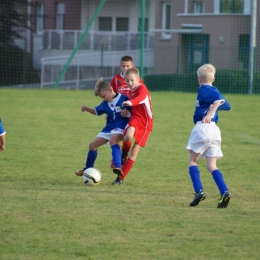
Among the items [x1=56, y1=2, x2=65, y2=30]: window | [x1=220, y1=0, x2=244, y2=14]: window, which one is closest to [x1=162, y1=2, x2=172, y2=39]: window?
[x1=220, y1=0, x2=244, y2=14]: window

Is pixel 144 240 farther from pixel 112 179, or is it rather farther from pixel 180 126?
pixel 180 126

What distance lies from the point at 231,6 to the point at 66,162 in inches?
839

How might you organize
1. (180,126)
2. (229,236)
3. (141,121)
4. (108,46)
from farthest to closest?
(108,46) → (180,126) → (141,121) → (229,236)

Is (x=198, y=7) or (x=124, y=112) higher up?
(x=198, y=7)

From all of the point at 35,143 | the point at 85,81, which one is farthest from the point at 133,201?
the point at 85,81

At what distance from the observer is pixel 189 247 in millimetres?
4621

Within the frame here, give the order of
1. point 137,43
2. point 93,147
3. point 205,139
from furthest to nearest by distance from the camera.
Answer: point 137,43 → point 93,147 → point 205,139

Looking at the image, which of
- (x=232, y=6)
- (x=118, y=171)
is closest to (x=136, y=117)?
(x=118, y=171)

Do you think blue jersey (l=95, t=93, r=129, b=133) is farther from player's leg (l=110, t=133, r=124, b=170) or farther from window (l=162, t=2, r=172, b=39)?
window (l=162, t=2, r=172, b=39)

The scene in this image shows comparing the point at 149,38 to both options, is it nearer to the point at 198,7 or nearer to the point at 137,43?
the point at 137,43

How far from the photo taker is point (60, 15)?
34.1 meters

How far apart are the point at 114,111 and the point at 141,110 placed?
0.34 metres

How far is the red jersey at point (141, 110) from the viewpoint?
7238 mm

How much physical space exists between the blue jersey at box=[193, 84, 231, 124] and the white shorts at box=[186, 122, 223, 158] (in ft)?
0.32
